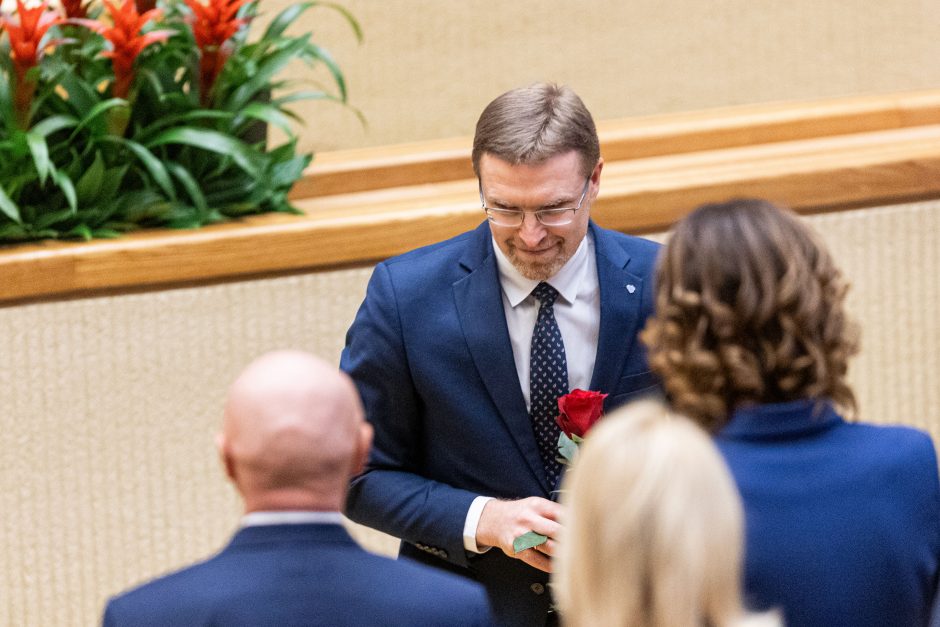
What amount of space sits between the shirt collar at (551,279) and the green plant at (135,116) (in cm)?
101

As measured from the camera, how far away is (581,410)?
2.24 meters

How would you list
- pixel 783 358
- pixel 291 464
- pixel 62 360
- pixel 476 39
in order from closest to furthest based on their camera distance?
pixel 291 464 → pixel 783 358 → pixel 62 360 → pixel 476 39

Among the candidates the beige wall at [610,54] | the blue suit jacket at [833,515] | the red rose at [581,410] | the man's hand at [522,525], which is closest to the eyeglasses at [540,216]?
the red rose at [581,410]

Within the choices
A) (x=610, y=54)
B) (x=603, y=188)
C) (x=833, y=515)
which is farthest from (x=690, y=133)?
(x=833, y=515)

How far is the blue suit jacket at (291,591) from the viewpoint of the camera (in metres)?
1.52

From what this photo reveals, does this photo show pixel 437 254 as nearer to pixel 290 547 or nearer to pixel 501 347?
pixel 501 347

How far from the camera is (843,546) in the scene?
1595 mm

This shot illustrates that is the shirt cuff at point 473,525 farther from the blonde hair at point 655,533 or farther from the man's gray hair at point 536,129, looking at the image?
the blonde hair at point 655,533

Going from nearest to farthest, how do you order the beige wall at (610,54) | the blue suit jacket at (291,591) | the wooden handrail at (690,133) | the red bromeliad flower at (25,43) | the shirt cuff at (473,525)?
the blue suit jacket at (291,591), the shirt cuff at (473,525), the red bromeliad flower at (25,43), the wooden handrail at (690,133), the beige wall at (610,54)

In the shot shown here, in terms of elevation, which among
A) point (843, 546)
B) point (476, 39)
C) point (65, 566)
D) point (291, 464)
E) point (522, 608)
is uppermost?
point (476, 39)

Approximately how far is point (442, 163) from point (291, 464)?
7.63 feet

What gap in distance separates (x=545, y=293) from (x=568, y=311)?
2.1 inches

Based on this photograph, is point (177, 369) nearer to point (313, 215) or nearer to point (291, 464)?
point (313, 215)

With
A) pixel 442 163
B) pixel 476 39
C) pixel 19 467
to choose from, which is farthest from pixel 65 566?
pixel 476 39
